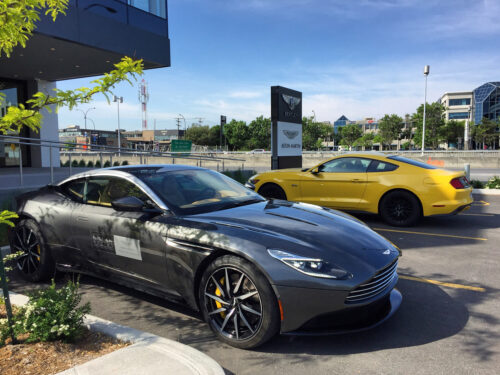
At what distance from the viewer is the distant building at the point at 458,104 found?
105 metres

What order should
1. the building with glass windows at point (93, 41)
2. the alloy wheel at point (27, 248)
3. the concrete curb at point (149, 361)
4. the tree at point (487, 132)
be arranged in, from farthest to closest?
the tree at point (487, 132) → the building with glass windows at point (93, 41) → the alloy wheel at point (27, 248) → the concrete curb at point (149, 361)

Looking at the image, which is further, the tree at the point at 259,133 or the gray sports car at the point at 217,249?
the tree at the point at 259,133

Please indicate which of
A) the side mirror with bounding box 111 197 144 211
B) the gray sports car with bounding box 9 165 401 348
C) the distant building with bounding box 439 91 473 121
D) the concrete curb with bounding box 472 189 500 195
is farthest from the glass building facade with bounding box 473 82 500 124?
the side mirror with bounding box 111 197 144 211

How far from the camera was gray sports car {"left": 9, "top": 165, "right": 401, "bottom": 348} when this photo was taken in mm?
2856

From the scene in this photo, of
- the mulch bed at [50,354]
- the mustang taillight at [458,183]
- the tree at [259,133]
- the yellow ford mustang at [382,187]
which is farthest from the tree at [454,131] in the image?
the mulch bed at [50,354]

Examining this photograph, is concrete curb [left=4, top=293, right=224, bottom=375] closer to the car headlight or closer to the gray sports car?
the gray sports car

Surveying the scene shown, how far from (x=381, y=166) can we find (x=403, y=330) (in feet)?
17.0

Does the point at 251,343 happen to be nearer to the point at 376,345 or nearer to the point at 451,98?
the point at 376,345

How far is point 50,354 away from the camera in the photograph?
2.72 metres

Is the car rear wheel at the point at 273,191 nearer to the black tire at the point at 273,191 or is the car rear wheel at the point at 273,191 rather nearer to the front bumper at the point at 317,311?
the black tire at the point at 273,191

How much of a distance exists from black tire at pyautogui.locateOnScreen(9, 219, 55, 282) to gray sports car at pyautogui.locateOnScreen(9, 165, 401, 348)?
0.01 meters

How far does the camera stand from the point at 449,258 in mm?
5500

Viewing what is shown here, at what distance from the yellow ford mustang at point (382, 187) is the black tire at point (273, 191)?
0.03 meters

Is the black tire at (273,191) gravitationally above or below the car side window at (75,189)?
below
